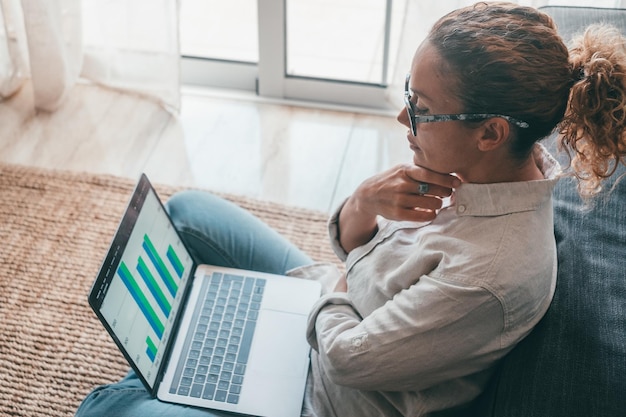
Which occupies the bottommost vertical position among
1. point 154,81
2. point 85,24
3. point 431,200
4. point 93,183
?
point 93,183

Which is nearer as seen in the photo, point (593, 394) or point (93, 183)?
point (593, 394)

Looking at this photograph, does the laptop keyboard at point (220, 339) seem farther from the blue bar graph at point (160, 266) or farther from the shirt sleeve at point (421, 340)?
the shirt sleeve at point (421, 340)

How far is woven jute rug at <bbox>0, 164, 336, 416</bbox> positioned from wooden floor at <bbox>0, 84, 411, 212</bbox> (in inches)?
3.4

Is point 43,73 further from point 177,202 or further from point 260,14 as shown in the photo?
point 177,202

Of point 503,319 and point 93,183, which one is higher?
point 503,319

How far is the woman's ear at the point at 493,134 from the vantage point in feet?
3.31

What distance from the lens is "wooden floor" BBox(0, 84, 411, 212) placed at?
2277 mm

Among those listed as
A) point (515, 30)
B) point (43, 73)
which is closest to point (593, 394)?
point (515, 30)

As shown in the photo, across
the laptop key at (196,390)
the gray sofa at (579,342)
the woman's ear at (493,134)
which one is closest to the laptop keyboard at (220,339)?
the laptop key at (196,390)

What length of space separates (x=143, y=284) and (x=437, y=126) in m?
0.57

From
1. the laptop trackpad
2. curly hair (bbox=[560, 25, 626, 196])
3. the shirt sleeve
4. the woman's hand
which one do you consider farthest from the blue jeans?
curly hair (bbox=[560, 25, 626, 196])

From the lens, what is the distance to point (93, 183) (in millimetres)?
2227

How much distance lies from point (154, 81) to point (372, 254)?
4.85 feet

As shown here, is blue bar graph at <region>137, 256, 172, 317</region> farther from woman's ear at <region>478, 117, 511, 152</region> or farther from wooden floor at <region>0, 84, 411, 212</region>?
wooden floor at <region>0, 84, 411, 212</region>
